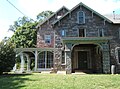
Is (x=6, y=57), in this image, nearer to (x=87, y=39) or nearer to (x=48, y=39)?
(x=87, y=39)

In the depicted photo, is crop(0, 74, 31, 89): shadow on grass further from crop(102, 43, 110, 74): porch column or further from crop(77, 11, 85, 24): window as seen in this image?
crop(77, 11, 85, 24): window

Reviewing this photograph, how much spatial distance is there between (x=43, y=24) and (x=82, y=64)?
340 inches

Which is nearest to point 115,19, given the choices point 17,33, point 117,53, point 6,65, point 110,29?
point 110,29

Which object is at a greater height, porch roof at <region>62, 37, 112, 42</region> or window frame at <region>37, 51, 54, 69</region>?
porch roof at <region>62, 37, 112, 42</region>

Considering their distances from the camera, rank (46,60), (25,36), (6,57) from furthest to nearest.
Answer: (25,36) → (46,60) → (6,57)

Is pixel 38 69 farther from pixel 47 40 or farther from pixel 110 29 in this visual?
pixel 110 29

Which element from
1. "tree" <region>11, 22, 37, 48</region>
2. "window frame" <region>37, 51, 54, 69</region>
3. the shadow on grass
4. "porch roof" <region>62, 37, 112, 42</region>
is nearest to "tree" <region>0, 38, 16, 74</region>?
the shadow on grass

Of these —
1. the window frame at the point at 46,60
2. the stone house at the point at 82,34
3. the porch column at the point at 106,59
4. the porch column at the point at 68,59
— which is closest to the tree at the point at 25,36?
the window frame at the point at 46,60

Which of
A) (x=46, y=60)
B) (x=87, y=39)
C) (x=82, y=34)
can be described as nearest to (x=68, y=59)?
(x=87, y=39)

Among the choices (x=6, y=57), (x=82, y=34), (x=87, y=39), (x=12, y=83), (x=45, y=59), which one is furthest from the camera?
(x=45, y=59)

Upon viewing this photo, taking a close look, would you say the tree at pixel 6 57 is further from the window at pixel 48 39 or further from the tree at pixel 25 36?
the tree at pixel 25 36

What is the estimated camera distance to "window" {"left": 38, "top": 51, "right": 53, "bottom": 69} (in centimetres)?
2620

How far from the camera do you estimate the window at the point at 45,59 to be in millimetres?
26197

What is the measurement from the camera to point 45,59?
2614cm
